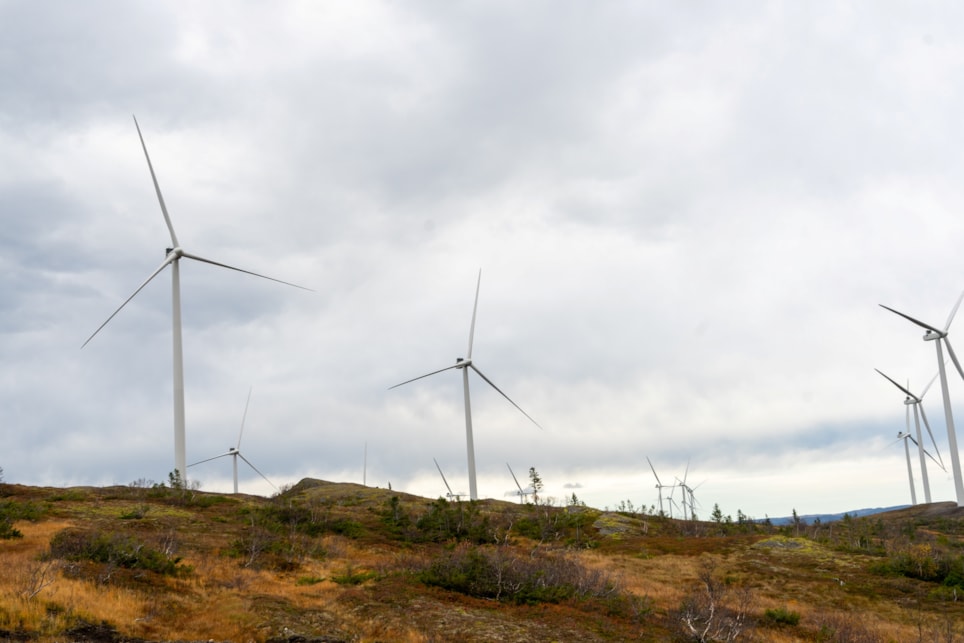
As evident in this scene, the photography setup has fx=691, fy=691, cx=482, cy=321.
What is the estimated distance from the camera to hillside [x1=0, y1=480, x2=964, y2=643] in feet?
74.6

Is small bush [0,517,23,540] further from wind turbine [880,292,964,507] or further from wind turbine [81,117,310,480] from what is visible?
wind turbine [880,292,964,507]

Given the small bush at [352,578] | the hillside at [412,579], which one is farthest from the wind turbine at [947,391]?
the small bush at [352,578]

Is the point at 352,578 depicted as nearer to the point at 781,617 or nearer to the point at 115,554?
the point at 115,554

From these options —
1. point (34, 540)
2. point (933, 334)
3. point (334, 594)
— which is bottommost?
point (334, 594)

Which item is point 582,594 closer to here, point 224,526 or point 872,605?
point 872,605

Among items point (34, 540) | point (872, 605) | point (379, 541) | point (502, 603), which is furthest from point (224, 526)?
point (872, 605)

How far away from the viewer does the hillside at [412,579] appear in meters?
22.8

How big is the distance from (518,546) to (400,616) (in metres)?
27.3

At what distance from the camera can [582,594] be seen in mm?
29844

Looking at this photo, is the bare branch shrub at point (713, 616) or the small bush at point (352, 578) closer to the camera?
the bare branch shrub at point (713, 616)

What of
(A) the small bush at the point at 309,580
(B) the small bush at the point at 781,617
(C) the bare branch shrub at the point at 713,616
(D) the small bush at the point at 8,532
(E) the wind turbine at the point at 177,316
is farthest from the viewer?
(E) the wind turbine at the point at 177,316

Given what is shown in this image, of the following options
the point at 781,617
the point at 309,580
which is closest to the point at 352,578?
the point at 309,580

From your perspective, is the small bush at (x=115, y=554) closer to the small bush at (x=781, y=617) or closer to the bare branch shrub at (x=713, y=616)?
the bare branch shrub at (x=713, y=616)

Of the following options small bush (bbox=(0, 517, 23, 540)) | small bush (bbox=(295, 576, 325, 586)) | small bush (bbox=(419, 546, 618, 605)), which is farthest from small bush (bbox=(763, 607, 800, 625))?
small bush (bbox=(0, 517, 23, 540))
